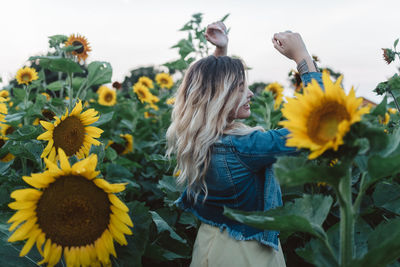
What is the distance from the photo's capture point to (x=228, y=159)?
1770 millimetres

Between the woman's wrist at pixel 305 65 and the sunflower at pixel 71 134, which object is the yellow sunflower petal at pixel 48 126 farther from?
the woman's wrist at pixel 305 65

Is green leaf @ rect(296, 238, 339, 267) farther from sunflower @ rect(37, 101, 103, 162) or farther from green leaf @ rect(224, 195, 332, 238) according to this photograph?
sunflower @ rect(37, 101, 103, 162)

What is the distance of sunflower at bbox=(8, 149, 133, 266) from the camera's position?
135cm

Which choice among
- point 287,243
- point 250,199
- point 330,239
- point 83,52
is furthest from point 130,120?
point 330,239

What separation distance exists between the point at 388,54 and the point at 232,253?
149 cm

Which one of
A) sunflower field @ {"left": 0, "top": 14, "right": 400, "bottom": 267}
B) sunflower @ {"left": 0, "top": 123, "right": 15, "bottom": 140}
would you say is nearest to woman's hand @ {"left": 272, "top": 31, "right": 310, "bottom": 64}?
sunflower field @ {"left": 0, "top": 14, "right": 400, "bottom": 267}

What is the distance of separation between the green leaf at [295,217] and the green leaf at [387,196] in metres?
0.84

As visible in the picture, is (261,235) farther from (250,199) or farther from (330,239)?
(330,239)

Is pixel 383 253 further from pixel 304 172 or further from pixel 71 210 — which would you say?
pixel 71 210

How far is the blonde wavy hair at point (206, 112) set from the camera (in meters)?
1.85

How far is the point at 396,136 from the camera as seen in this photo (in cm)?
108

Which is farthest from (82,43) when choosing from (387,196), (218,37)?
(387,196)

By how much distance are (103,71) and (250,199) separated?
173 centimetres

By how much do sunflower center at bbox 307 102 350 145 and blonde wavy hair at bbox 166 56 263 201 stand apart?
2.26ft
